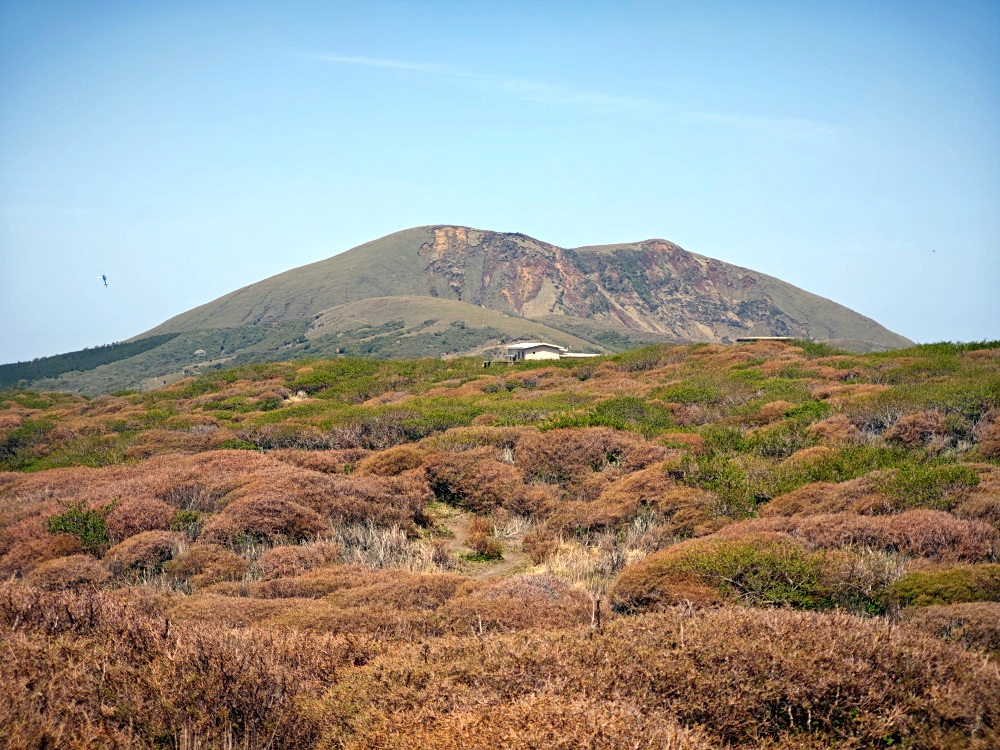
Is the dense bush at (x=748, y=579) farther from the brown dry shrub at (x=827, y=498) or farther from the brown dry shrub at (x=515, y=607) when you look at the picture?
the brown dry shrub at (x=827, y=498)

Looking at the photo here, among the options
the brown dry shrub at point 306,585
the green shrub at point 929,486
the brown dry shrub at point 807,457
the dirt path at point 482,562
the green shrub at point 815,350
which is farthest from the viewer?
the green shrub at point 815,350

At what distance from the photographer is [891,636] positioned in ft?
21.2

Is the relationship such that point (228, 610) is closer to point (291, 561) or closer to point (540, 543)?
point (291, 561)

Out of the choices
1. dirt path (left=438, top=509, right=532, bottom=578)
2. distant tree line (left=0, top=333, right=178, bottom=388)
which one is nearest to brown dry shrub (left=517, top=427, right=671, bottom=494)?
dirt path (left=438, top=509, right=532, bottom=578)

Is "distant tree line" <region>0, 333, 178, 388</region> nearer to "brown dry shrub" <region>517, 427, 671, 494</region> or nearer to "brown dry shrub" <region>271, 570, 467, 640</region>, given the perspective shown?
"brown dry shrub" <region>517, 427, 671, 494</region>

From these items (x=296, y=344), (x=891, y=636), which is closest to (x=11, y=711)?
(x=891, y=636)

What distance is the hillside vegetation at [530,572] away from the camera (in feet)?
18.2

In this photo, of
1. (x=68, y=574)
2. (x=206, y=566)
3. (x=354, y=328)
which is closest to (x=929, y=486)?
(x=206, y=566)

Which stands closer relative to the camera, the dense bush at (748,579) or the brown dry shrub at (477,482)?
the dense bush at (748,579)

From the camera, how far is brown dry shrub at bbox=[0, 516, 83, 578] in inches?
506

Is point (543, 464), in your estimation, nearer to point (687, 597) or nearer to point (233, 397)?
point (687, 597)

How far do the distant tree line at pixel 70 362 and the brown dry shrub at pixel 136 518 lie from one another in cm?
11963

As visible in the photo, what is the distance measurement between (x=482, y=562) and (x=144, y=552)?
582cm

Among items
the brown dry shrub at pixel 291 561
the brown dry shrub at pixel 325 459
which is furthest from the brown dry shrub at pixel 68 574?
the brown dry shrub at pixel 325 459
